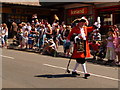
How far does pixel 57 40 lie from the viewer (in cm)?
1420

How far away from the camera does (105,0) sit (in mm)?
20453

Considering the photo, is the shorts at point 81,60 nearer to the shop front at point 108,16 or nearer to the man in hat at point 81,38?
the man in hat at point 81,38

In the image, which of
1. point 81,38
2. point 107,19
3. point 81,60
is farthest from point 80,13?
point 81,60

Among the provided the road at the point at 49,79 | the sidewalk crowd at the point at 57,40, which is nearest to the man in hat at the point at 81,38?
the road at the point at 49,79

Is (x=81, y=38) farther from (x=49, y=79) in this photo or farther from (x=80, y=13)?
(x=80, y=13)

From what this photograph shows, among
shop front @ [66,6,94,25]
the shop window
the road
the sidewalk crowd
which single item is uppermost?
shop front @ [66,6,94,25]

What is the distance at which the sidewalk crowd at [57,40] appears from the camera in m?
10.5

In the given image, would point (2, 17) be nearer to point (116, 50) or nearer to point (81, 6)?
point (81, 6)

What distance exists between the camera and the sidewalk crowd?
34.6 feet

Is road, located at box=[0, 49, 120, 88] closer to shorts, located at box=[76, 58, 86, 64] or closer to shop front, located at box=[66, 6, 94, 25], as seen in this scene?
shorts, located at box=[76, 58, 86, 64]

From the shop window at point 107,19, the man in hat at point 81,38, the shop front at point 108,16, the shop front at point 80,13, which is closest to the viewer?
the man in hat at point 81,38

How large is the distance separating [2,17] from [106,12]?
10825 mm

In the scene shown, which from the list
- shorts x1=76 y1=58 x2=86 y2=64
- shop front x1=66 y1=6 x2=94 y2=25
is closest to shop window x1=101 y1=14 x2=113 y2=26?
shop front x1=66 y1=6 x2=94 y2=25

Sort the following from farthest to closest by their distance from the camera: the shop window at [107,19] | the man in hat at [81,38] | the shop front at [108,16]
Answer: the shop window at [107,19] < the shop front at [108,16] < the man in hat at [81,38]
